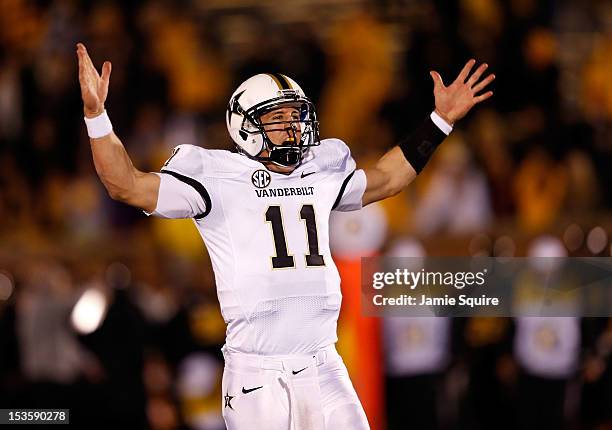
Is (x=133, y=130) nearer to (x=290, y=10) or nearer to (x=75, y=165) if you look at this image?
(x=75, y=165)

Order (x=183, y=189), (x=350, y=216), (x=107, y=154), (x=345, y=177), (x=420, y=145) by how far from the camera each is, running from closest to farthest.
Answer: (x=107, y=154) → (x=183, y=189) → (x=345, y=177) → (x=420, y=145) → (x=350, y=216)

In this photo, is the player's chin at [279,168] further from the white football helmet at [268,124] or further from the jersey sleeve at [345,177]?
the jersey sleeve at [345,177]

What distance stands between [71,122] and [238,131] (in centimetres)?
514

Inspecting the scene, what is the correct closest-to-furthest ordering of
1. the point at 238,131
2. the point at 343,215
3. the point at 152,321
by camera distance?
the point at 238,131, the point at 343,215, the point at 152,321

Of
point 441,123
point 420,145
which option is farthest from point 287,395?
point 441,123

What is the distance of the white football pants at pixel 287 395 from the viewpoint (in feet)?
14.5

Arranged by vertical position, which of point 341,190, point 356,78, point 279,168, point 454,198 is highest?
point 356,78

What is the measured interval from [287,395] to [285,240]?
53 cm

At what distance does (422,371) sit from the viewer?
7.93 m

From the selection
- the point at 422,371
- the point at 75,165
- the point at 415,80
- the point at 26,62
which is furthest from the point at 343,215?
the point at 26,62

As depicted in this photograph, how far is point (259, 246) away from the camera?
14.8 feet

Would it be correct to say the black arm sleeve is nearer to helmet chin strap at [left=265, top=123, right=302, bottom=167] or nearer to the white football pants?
helmet chin strap at [left=265, top=123, right=302, bottom=167]

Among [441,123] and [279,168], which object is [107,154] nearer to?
[279,168]

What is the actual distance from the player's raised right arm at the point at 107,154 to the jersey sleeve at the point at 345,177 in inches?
29.4
